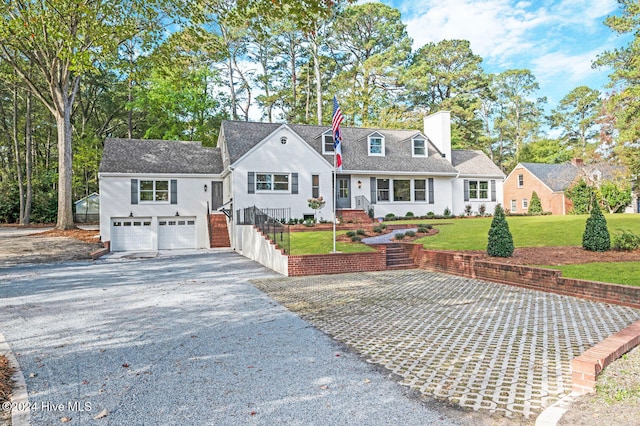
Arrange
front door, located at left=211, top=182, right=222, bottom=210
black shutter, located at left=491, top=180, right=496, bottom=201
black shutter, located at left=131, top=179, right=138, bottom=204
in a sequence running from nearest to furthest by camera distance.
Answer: black shutter, located at left=131, top=179, right=138, bottom=204
front door, located at left=211, top=182, right=222, bottom=210
black shutter, located at left=491, top=180, right=496, bottom=201

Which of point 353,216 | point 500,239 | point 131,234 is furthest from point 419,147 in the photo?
point 131,234

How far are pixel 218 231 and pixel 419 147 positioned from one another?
13882 mm

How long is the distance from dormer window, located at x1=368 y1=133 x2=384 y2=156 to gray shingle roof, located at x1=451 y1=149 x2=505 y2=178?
551 cm

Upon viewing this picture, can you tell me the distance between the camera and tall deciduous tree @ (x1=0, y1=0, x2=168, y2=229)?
38.8 ft

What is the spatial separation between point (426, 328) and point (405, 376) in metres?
2.00

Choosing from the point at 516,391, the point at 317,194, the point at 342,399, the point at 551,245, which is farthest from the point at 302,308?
the point at 317,194

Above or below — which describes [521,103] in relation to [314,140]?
above

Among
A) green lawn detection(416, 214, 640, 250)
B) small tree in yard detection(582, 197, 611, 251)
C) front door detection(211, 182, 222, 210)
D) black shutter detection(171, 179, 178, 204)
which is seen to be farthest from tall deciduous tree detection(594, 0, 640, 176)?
black shutter detection(171, 179, 178, 204)

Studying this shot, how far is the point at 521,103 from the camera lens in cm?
4881

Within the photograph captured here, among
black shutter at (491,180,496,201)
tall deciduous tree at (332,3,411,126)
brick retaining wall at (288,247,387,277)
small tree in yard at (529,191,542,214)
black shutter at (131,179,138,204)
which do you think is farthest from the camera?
tall deciduous tree at (332,3,411,126)

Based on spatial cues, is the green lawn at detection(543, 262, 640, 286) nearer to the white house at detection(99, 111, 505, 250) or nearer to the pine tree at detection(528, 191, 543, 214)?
the white house at detection(99, 111, 505, 250)

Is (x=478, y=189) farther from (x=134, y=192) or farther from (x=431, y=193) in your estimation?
(x=134, y=192)

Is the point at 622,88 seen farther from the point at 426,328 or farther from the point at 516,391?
the point at 516,391

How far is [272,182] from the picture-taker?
70.1 feet
